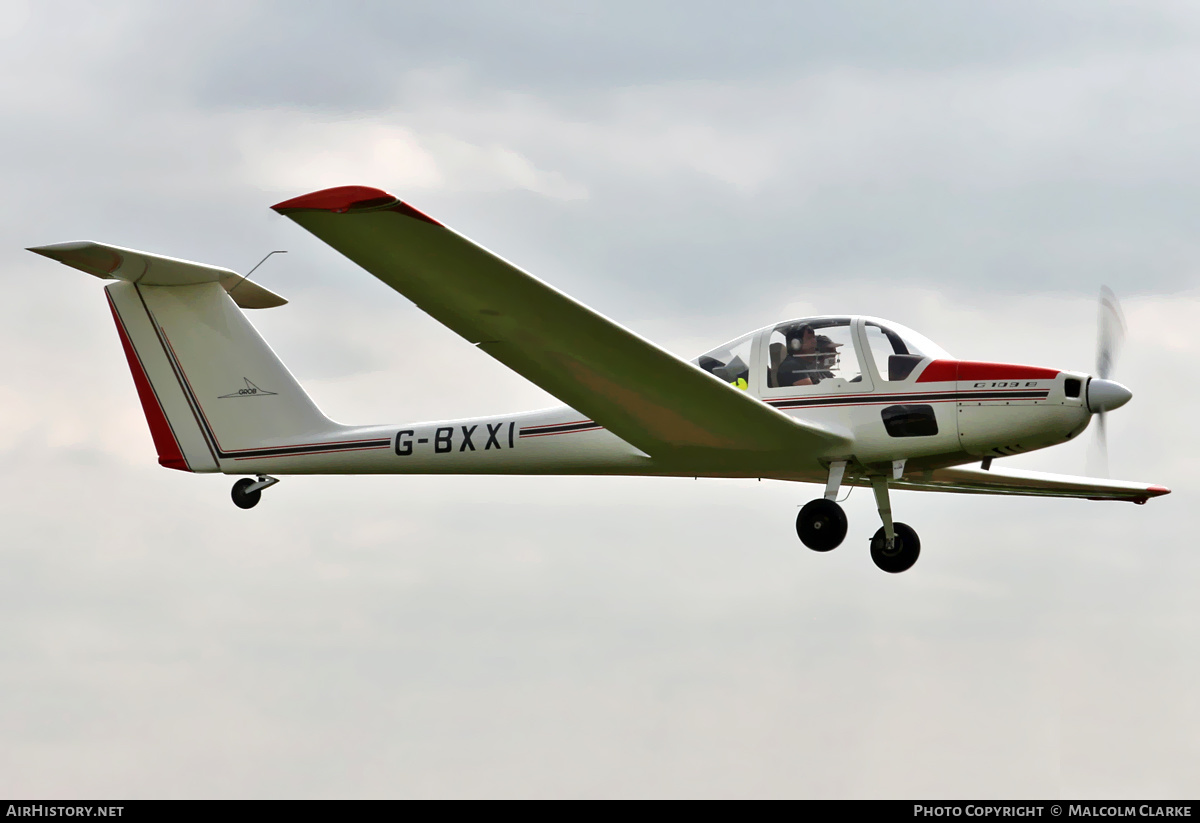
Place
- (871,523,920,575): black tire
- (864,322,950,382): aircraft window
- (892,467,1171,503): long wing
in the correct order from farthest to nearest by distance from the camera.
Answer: (892,467,1171,503): long wing → (871,523,920,575): black tire → (864,322,950,382): aircraft window

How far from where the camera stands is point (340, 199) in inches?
279

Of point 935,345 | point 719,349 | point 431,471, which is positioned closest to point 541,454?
point 431,471

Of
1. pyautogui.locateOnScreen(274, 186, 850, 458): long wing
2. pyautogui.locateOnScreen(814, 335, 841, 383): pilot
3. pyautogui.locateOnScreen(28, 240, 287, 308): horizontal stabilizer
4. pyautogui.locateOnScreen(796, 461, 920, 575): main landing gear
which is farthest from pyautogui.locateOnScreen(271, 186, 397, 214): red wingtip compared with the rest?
pyautogui.locateOnScreen(796, 461, 920, 575): main landing gear

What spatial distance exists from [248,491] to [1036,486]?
8200 mm

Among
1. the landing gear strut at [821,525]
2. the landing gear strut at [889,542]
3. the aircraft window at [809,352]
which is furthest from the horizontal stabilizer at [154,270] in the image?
the landing gear strut at [889,542]

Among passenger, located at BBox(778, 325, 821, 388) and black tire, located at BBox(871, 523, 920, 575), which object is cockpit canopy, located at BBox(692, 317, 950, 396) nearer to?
passenger, located at BBox(778, 325, 821, 388)

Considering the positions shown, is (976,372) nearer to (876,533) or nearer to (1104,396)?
(1104,396)

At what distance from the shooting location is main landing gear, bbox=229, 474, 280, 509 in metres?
12.2

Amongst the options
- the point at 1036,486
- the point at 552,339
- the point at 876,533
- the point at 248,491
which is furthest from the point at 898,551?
the point at 248,491

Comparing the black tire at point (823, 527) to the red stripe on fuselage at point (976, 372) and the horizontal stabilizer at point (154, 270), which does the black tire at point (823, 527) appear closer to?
the red stripe on fuselage at point (976, 372)

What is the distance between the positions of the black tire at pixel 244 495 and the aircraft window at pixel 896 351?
6.39 meters

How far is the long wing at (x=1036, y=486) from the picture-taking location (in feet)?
40.1

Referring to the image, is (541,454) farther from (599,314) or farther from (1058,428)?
(1058,428)

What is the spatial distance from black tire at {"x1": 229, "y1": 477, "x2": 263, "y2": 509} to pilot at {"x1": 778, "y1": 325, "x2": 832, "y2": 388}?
5.61 meters
